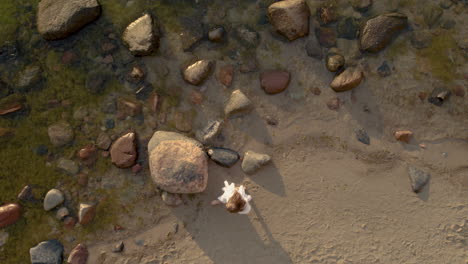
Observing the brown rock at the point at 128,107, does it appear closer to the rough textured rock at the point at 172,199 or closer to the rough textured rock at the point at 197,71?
the rough textured rock at the point at 197,71

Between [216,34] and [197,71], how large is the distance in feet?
1.82

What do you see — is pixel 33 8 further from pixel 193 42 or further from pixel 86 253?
pixel 86 253

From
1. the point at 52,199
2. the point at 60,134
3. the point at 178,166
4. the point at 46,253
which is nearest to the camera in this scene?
the point at 178,166

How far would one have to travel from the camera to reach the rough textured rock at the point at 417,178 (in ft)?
12.8

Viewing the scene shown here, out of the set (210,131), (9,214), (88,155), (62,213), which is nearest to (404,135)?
(210,131)

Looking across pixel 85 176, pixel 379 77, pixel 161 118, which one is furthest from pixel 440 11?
pixel 85 176

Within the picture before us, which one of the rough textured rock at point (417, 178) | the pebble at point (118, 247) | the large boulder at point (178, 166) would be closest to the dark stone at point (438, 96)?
the rough textured rock at point (417, 178)

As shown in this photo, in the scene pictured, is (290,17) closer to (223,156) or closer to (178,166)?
(223,156)

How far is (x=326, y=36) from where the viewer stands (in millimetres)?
4188

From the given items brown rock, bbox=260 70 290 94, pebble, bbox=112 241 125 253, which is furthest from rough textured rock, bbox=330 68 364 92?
pebble, bbox=112 241 125 253

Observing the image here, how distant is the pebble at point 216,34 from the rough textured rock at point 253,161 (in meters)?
1.56

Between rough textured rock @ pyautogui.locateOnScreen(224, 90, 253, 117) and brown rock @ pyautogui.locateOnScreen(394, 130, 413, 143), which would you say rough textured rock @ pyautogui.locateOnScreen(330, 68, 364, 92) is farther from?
rough textured rock @ pyautogui.locateOnScreen(224, 90, 253, 117)

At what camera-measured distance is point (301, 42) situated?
13.9ft

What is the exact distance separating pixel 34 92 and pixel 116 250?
2.34 m
